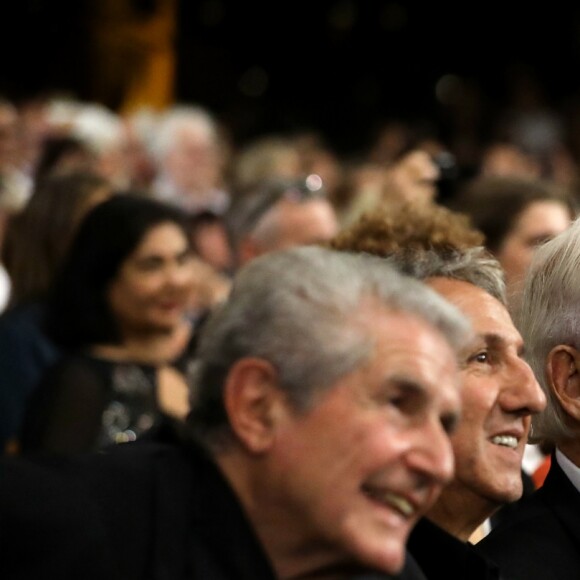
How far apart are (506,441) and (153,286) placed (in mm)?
2141

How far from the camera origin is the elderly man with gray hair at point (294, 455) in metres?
2.04

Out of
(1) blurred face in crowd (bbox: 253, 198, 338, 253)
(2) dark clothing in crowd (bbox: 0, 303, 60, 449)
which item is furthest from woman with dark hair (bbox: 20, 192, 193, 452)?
(1) blurred face in crowd (bbox: 253, 198, 338, 253)

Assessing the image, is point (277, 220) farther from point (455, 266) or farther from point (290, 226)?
point (455, 266)

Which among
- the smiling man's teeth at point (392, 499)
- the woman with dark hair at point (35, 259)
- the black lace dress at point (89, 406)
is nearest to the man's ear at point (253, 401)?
the smiling man's teeth at point (392, 499)

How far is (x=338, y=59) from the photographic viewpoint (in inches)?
541

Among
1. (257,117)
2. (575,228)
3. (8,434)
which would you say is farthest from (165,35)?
(575,228)

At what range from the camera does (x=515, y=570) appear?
106 inches

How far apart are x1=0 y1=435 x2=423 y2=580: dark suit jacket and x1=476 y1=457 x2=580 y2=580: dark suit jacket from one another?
2.19 ft

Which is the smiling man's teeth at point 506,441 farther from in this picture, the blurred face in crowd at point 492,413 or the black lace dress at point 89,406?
the black lace dress at point 89,406

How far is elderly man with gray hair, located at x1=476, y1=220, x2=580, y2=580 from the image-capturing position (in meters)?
2.77

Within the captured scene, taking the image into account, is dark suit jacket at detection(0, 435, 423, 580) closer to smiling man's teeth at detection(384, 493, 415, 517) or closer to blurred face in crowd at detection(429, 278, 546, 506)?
smiling man's teeth at detection(384, 493, 415, 517)

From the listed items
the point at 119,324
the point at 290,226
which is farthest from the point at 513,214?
the point at 119,324

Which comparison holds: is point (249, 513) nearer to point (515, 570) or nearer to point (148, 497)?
point (148, 497)

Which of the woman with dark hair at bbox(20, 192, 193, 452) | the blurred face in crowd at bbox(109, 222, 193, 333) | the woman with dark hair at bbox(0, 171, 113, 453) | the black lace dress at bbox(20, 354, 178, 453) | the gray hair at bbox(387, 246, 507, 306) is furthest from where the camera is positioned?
the woman with dark hair at bbox(0, 171, 113, 453)
